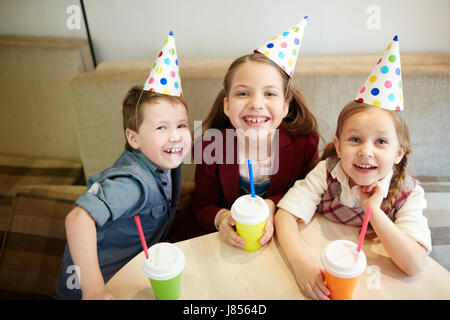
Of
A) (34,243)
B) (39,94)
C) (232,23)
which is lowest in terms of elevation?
(34,243)

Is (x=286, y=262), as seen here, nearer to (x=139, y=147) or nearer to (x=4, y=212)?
(x=139, y=147)

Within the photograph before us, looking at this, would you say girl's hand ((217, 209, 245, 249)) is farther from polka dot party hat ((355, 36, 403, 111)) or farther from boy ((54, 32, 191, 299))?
polka dot party hat ((355, 36, 403, 111))

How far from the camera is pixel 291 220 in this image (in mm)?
1014

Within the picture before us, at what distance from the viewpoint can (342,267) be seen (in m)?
0.73

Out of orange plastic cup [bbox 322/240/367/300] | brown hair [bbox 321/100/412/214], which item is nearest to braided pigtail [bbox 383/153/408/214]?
brown hair [bbox 321/100/412/214]

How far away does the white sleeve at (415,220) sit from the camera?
90 centimetres

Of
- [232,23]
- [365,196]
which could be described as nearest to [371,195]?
[365,196]

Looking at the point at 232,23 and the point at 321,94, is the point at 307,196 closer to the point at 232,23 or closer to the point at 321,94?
the point at 321,94

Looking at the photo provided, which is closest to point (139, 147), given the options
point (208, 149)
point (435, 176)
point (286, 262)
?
point (208, 149)

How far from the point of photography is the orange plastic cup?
29.0 inches

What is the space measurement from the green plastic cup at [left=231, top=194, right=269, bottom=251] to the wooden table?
42 millimetres

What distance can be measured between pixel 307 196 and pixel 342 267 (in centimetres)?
36
